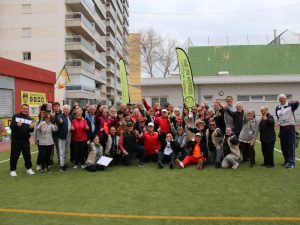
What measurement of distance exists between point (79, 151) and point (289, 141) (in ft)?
18.2

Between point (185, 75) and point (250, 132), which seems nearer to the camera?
point (250, 132)

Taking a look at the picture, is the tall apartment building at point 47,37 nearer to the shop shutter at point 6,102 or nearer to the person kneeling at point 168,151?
the shop shutter at point 6,102

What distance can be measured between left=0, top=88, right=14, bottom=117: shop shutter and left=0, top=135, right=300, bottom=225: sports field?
32.9ft

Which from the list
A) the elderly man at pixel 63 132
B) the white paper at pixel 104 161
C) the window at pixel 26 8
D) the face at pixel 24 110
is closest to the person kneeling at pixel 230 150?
the white paper at pixel 104 161

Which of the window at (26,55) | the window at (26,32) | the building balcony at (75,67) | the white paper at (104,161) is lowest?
the white paper at (104,161)

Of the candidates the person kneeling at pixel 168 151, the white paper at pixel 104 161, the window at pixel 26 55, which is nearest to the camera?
the white paper at pixel 104 161

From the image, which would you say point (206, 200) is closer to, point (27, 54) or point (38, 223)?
point (38, 223)

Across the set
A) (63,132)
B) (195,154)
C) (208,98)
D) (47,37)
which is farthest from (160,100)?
(63,132)

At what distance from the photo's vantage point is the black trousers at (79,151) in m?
9.17

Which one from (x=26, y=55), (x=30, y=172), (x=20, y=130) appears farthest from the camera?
(x=26, y=55)

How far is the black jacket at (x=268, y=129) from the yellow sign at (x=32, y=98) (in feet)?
48.2

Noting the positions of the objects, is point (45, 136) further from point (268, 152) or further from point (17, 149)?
point (268, 152)

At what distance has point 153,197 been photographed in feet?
20.7

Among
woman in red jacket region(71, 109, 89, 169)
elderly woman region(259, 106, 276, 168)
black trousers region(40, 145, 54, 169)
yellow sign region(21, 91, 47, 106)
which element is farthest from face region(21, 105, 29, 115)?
yellow sign region(21, 91, 47, 106)
